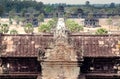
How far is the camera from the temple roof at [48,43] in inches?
794

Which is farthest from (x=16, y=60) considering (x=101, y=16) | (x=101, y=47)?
(x=101, y=16)

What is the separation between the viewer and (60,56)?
64.0ft

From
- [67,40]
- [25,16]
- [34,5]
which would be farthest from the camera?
[34,5]

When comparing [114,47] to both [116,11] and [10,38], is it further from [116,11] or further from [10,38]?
[116,11]

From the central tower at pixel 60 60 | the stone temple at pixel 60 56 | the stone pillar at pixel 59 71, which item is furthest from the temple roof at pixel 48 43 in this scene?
the stone pillar at pixel 59 71

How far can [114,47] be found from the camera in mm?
20422

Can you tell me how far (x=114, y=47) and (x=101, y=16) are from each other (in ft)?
473

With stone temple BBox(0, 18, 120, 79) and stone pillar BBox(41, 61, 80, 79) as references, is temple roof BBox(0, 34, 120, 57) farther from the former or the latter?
stone pillar BBox(41, 61, 80, 79)

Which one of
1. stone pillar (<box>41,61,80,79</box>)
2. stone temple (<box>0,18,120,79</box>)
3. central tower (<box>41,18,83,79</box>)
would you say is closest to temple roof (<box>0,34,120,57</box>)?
stone temple (<box>0,18,120,79</box>)

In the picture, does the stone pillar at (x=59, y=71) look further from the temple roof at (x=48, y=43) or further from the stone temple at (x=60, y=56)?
the temple roof at (x=48, y=43)

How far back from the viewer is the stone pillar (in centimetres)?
1966

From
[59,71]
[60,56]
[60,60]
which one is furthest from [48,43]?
[59,71]

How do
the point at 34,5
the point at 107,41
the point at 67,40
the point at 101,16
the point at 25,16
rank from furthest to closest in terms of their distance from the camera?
the point at 34,5, the point at 101,16, the point at 25,16, the point at 107,41, the point at 67,40

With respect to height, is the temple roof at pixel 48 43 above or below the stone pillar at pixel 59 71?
above
